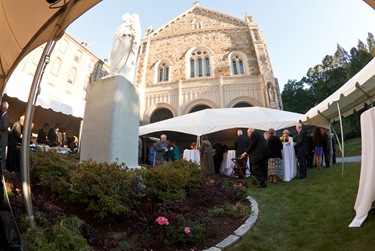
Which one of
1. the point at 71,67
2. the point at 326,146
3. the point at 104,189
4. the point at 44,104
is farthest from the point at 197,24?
the point at 104,189

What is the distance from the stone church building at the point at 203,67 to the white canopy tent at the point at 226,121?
8.41 m

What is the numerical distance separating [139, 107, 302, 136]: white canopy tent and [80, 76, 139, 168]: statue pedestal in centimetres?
592

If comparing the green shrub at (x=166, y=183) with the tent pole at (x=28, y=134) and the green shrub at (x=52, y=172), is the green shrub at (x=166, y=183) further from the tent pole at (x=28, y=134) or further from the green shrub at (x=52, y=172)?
the tent pole at (x=28, y=134)

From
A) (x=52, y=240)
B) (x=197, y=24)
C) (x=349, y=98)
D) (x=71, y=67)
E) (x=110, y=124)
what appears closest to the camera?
(x=52, y=240)

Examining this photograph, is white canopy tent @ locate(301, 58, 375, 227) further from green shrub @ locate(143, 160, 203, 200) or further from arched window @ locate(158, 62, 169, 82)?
arched window @ locate(158, 62, 169, 82)

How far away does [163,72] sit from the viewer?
23.9m

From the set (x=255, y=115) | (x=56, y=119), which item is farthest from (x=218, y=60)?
(x=56, y=119)

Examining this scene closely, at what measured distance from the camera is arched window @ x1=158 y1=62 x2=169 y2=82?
23.6 m

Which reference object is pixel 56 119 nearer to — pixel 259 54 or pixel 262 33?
pixel 259 54

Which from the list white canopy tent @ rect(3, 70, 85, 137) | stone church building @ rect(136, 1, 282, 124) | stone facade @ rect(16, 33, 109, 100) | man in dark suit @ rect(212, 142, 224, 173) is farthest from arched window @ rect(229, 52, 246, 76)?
white canopy tent @ rect(3, 70, 85, 137)

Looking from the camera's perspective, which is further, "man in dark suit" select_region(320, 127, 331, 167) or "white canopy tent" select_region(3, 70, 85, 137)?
"man in dark suit" select_region(320, 127, 331, 167)

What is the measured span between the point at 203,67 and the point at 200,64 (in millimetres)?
677

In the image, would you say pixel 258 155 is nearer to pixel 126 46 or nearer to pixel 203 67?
pixel 126 46

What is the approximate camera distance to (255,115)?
11.5m
